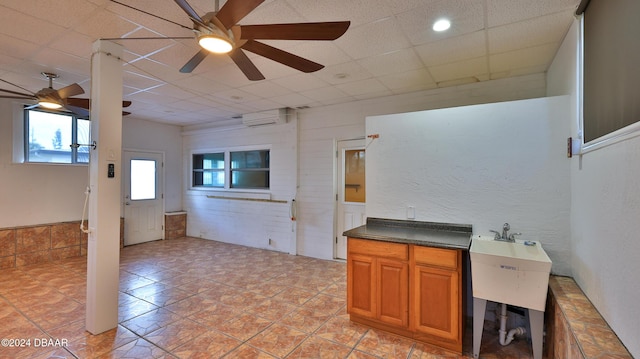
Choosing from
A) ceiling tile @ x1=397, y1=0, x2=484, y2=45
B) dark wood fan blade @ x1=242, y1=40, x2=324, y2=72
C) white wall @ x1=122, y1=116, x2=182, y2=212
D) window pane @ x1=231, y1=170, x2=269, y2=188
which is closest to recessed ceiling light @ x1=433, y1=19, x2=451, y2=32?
ceiling tile @ x1=397, y1=0, x2=484, y2=45

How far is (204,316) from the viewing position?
3.02 meters

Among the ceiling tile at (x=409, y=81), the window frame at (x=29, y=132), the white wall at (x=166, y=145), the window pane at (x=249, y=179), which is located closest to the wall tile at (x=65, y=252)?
the window frame at (x=29, y=132)

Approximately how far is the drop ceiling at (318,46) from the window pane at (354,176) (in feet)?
3.30

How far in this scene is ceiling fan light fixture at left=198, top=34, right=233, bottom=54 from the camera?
1.84 m

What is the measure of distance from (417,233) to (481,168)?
92 centimetres

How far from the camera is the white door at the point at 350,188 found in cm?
480

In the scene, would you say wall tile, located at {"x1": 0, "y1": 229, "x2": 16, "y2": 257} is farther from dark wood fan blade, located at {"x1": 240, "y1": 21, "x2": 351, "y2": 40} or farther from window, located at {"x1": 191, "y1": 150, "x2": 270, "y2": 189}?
dark wood fan blade, located at {"x1": 240, "y1": 21, "x2": 351, "y2": 40}

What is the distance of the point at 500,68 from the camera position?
3.31m

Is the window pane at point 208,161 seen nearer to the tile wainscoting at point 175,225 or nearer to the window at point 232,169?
the window at point 232,169

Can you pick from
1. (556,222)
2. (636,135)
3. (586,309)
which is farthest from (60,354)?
(556,222)

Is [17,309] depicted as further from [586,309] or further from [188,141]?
[586,309]

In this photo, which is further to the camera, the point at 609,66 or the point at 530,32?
the point at 530,32

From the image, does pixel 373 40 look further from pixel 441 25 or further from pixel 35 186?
pixel 35 186

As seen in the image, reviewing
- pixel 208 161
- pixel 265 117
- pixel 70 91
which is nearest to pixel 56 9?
pixel 70 91
